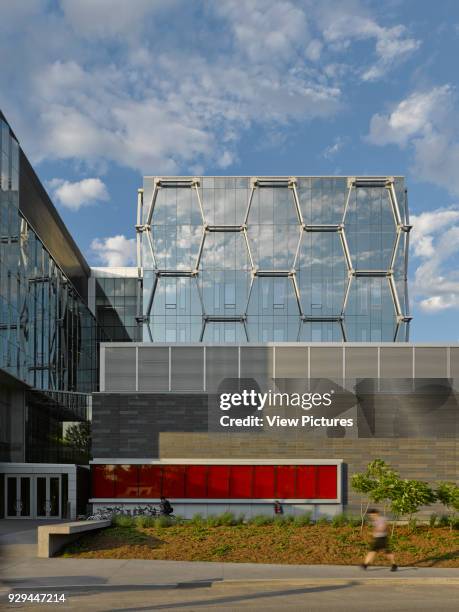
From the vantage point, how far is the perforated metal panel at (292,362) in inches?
1307

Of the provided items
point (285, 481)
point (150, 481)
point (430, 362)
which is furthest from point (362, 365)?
point (150, 481)

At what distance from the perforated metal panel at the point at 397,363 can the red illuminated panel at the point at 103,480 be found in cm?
1233

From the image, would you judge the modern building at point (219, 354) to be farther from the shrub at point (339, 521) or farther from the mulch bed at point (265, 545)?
the mulch bed at point (265, 545)

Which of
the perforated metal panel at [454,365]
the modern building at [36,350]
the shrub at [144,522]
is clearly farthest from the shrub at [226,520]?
the perforated metal panel at [454,365]

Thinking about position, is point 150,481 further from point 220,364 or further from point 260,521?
point 260,521

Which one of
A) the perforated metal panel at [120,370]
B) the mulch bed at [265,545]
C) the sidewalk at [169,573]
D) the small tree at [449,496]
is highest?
the perforated metal panel at [120,370]

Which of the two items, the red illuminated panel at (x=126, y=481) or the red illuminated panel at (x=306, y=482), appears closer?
the red illuminated panel at (x=306, y=482)

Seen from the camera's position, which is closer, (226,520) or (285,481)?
(226,520)

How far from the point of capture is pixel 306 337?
6806cm

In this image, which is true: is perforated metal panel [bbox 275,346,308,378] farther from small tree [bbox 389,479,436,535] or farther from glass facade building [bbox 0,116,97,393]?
glass facade building [bbox 0,116,97,393]

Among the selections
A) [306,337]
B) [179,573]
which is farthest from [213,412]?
[306,337]

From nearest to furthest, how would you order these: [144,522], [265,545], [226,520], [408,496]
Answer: [265,545], [408,496], [144,522], [226,520]

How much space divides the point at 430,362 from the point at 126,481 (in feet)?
45.9

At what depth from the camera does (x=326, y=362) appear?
3309 centimetres
